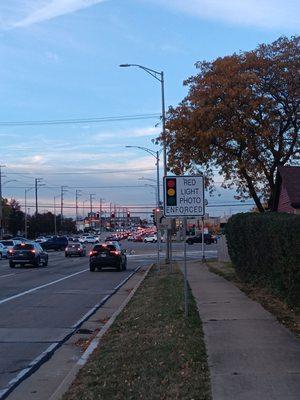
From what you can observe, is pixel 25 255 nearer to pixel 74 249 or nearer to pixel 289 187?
pixel 289 187

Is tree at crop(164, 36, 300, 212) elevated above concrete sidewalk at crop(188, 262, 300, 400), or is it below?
above

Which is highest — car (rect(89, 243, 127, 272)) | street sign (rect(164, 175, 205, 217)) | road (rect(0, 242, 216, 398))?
street sign (rect(164, 175, 205, 217))

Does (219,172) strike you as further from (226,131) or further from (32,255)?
(32,255)

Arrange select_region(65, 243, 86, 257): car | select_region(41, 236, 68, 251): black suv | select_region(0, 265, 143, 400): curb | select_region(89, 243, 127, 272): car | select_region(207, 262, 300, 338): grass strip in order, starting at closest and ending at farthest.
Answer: select_region(0, 265, 143, 400): curb, select_region(207, 262, 300, 338): grass strip, select_region(89, 243, 127, 272): car, select_region(65, 243, 86, 257): car, select_region(41, 236, 68, 251): black suv

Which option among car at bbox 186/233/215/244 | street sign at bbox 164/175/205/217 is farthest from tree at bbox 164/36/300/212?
car at bbox 186/233/215/244

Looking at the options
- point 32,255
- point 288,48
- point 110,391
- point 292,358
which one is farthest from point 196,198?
point 32,255

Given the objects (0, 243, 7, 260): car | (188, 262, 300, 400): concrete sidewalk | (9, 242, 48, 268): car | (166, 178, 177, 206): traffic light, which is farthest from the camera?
(0, 243, 7, 260): car

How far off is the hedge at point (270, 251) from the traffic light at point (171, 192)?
2.42 m

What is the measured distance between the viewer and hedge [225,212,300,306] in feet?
41.1

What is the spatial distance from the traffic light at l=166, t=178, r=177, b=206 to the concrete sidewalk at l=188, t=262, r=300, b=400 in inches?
96.2

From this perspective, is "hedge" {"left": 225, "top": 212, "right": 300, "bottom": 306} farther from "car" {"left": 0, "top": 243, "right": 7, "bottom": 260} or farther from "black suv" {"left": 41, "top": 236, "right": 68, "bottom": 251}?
"black suv" {"left": 41, "top": 236, "right": 68, "bottom": 251}

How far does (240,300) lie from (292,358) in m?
7.53

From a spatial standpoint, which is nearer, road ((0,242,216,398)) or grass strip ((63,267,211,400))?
grass strip ((63,267,211,400))

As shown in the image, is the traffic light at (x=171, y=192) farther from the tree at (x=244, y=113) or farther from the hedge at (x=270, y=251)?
the tree at (x=244, y=113)
